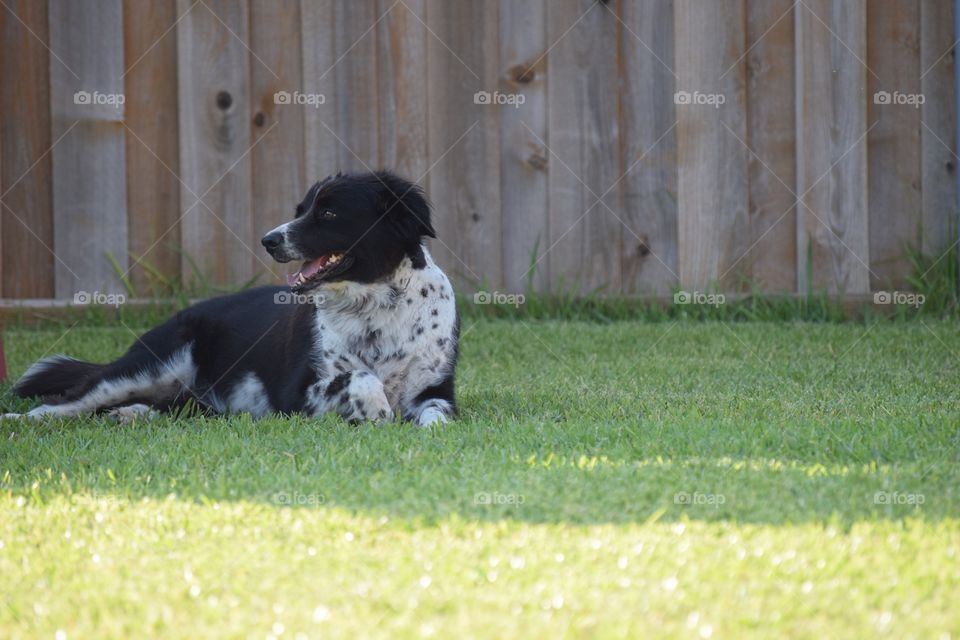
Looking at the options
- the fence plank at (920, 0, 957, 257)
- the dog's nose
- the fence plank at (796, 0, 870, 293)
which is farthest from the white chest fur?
the fence plank at (920, 0, 957, 257)

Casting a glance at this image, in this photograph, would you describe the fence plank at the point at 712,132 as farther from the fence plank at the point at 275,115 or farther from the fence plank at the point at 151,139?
the fence plank at the point at 151,139

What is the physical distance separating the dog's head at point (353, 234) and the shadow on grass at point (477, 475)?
77cm

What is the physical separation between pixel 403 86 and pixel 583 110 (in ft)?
3.34

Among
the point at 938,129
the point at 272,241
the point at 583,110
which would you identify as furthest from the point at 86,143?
the point at 938,129

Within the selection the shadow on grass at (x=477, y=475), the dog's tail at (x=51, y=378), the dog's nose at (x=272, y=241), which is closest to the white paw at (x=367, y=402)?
the shadow on grass at (x=477, y=475)

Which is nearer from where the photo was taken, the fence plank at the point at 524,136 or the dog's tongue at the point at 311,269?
the dog's tongue at the point at 311,269

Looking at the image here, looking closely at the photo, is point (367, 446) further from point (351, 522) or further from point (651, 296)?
point (651, 296)

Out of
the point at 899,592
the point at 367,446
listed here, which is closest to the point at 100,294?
the point at 367,446

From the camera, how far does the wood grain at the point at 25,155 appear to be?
620 cm

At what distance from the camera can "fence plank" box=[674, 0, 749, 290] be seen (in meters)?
6.27

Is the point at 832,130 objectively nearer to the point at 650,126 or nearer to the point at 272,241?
the point at 650,126

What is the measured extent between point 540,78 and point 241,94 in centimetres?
167

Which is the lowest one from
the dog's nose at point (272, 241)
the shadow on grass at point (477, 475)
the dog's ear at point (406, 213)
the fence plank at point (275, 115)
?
the shadow on grass at point (477, 475)

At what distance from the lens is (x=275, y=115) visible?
6.38 meters
